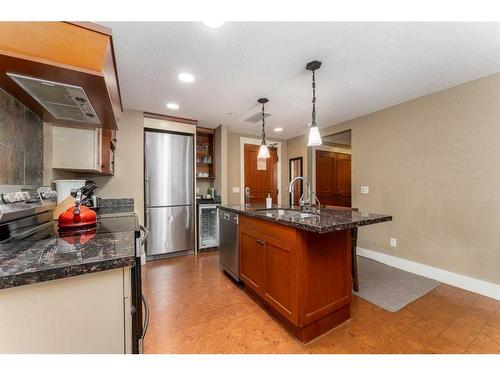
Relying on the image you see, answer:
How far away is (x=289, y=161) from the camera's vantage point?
509 centimetres

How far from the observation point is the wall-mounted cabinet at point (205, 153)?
13.7 feet

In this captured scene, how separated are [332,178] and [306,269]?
375 centimetres

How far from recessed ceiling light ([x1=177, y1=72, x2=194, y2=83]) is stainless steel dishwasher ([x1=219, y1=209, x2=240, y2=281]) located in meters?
1.56

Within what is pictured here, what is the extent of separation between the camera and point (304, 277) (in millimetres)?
1480

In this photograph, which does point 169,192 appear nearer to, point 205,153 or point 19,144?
point 205,153

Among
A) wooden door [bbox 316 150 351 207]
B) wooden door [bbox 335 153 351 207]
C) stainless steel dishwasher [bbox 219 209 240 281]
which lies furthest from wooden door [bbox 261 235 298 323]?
wooden door [bbox 335 153 351 207]

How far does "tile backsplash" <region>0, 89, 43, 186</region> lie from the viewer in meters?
1.22

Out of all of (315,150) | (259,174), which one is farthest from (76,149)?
(315,150)

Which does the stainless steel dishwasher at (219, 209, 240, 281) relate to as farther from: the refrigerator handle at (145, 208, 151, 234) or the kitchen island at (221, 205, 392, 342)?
the refrigerator handle at (145, 208, 151, 234)

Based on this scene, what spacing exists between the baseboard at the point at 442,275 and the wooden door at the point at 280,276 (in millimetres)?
2216

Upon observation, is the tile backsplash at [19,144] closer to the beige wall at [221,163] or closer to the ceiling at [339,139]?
the beige wall at [221,163]

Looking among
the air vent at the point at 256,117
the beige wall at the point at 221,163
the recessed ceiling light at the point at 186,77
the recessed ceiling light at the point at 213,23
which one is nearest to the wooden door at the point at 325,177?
the air vent at the point at 256,117
